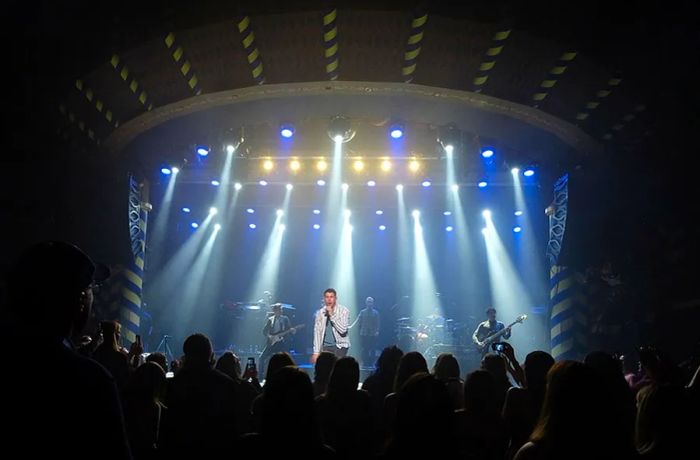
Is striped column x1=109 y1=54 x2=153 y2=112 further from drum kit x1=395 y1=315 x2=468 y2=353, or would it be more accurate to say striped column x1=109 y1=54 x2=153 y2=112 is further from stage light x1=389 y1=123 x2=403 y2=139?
drum kit x1=395 y1=315 x2=468 y2=353

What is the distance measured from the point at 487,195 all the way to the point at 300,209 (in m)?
6.79

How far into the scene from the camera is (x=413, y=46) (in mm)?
8555

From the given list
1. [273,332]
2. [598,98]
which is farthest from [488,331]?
[598,98]

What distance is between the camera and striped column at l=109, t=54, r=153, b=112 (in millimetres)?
8445

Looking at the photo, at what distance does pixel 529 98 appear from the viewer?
9.77 m

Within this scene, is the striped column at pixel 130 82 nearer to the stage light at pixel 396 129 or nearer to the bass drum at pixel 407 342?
the stage light at pixel 396 129

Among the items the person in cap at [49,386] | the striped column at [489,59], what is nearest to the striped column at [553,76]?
the striped column at [489,59]

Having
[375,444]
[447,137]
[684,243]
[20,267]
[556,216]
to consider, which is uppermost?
[447,137]

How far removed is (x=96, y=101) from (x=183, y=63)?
5.93 feet

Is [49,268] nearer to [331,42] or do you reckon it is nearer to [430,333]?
[331,42]

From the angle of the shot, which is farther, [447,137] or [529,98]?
[447,137]

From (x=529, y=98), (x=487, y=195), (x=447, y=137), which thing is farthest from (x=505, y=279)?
(x=529, y=98)

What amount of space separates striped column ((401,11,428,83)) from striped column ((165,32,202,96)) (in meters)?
3.64

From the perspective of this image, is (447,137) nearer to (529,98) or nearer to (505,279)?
(529,98)
